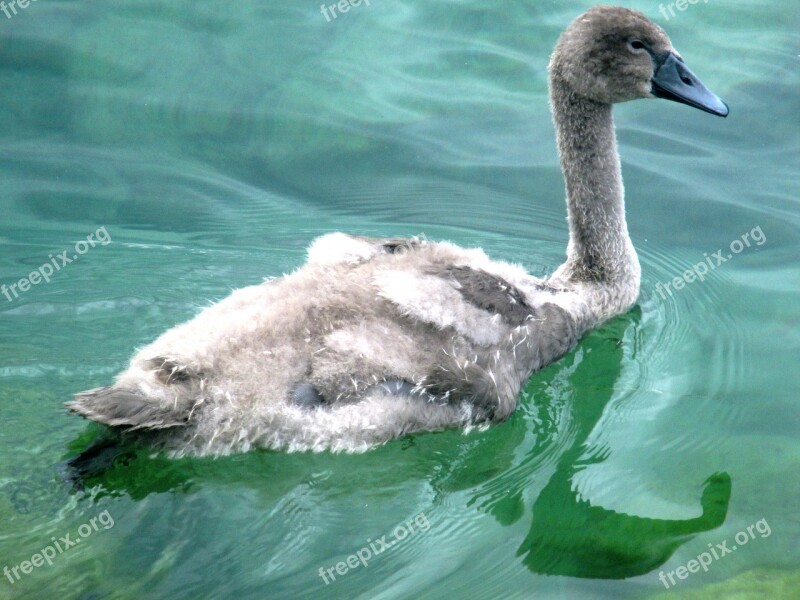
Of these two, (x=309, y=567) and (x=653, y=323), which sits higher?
(x=653, y=323)

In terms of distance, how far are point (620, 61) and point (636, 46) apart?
4.9 inches

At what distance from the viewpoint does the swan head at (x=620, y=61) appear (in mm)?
5738

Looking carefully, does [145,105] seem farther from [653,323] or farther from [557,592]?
[557,592]

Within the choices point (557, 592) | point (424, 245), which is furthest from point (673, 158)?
point (557, 592)

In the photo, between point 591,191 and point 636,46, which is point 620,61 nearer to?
point 636,46

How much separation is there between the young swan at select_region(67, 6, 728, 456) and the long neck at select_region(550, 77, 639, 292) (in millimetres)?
88

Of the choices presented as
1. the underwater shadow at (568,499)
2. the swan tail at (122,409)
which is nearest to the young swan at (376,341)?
the swan tail at (122,409)

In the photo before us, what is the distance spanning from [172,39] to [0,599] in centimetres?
479

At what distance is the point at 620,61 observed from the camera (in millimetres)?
5766

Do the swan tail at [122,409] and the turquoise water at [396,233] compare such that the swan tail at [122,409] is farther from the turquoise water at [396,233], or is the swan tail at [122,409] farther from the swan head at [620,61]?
the swan head at [620,61]

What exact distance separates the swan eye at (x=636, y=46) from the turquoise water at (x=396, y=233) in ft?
4.55

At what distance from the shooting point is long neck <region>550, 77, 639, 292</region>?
589 centimetres

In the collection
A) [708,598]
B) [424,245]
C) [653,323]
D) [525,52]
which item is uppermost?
[525,52]

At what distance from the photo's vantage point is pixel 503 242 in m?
6.69
